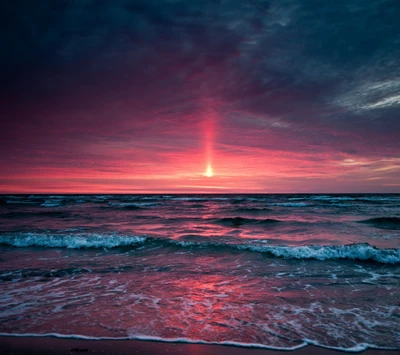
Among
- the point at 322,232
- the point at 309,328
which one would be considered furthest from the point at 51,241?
the point at 322,232

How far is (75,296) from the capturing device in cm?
653

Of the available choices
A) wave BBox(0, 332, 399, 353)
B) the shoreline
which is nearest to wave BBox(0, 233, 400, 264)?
wave BBox(0, 332, 399, 353)

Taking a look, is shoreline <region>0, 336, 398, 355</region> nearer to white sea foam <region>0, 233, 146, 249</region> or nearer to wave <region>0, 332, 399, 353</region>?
wave <region>0, 332, 399, 353</region>

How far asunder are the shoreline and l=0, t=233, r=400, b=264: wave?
657 cm

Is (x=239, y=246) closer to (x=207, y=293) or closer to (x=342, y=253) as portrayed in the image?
(x=342, y=253)

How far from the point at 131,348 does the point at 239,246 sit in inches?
329

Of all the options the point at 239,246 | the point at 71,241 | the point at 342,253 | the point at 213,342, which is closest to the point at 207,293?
the point at 213,342

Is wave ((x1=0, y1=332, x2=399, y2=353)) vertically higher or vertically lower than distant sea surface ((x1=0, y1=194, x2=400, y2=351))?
higher

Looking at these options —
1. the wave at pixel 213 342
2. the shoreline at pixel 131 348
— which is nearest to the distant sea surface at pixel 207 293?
the wave at pixel 213 342

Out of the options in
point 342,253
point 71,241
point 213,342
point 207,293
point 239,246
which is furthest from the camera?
point 71,241

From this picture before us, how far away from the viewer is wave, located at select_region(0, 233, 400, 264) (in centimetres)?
1015

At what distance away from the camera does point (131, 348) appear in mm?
4223

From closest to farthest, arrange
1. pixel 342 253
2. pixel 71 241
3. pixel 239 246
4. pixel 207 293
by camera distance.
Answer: pixel 207 293, pixel 342 253, pixel 239 246, pixel 71 241

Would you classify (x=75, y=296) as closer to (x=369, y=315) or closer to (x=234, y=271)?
(x=234, y=271)
